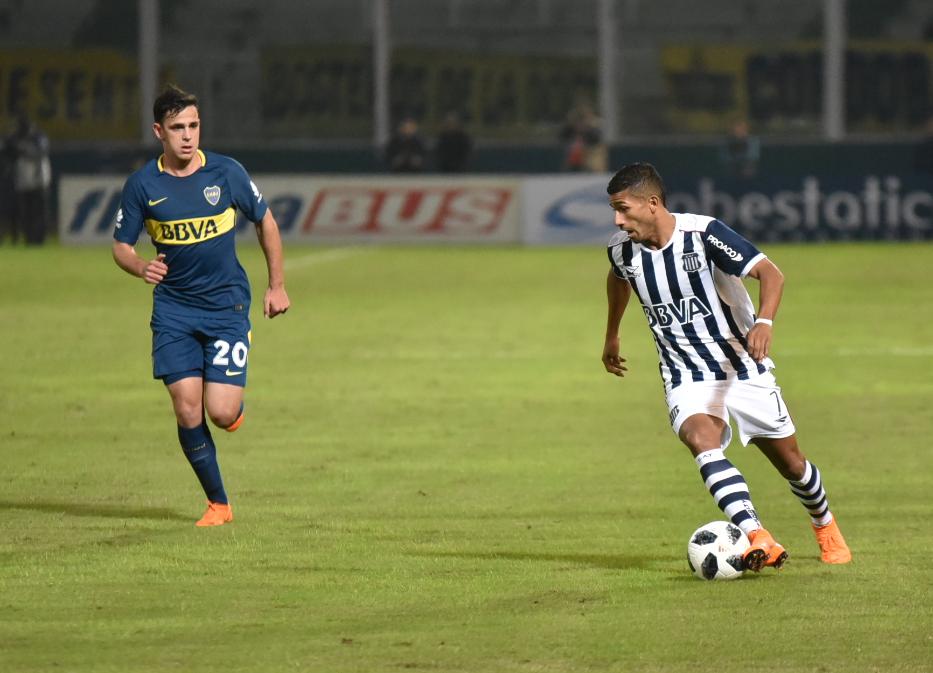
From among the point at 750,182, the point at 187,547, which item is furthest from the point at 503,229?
the point at 187,547

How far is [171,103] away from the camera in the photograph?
8.08 meters

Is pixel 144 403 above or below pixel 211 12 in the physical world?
below

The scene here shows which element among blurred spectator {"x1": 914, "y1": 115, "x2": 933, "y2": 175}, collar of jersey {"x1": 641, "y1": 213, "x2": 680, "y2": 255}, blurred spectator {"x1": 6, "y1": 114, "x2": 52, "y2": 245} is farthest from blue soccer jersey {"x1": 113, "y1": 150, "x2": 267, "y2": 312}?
blurred spectator {"x1": 914, "y1": 115, "x2": 933, "y2": 175}

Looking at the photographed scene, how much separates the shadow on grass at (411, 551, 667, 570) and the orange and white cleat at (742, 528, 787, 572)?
1.82 feet

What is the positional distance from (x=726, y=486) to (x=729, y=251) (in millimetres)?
916

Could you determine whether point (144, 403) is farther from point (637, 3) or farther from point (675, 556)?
point (637, 3)

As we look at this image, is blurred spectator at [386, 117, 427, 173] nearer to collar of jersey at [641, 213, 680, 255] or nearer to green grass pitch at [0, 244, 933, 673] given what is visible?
green grass pitch at [0, 244, 933, 673]

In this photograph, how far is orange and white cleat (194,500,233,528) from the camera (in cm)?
845

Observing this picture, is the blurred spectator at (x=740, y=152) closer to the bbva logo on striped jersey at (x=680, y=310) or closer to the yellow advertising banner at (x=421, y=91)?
the yellow advertising banner at (x=421, y=91)

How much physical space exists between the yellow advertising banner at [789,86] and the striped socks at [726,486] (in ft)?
109

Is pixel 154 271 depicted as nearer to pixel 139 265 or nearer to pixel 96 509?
pixel 139 265

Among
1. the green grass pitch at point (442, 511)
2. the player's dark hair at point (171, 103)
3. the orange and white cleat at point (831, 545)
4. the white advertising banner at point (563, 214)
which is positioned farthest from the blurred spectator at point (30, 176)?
the orange and white cleat at point (831, 545)

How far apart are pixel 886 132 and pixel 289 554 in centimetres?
3393

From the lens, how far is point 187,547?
311 inches
